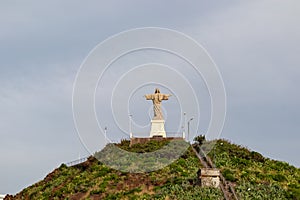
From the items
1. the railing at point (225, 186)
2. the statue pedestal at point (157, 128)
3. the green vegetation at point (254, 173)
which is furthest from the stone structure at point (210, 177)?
the statue pedestal at point (157, 128)

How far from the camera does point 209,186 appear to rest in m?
48.8

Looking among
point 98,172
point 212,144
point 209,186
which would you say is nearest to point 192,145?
point 212,144

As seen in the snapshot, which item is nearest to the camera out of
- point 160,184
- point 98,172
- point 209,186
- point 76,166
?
point 209,186

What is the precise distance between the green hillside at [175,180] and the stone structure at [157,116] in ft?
12.0

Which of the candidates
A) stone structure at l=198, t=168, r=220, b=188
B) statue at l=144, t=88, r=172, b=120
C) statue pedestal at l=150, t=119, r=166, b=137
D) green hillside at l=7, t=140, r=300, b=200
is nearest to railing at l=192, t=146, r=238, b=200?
green hillside at l=7, t=140, r=300, b=200

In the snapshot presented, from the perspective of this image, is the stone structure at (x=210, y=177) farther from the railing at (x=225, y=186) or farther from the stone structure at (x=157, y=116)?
the stone structure at (x=157, y=116)

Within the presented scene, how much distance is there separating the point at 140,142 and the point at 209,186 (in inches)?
801

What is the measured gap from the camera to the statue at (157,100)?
70000 mm

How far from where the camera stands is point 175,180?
170 feet

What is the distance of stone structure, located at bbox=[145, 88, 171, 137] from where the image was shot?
69562 mm

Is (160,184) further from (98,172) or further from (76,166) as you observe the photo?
(76,166)

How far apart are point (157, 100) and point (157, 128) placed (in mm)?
3644

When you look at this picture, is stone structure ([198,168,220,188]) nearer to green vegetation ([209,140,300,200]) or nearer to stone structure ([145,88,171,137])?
green vegetation ([209,140,300,200])

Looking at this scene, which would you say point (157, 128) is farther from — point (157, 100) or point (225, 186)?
point (225, 186)
